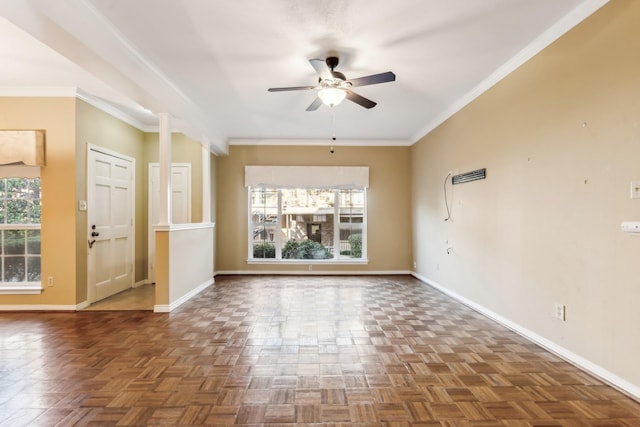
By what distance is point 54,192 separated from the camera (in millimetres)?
3721

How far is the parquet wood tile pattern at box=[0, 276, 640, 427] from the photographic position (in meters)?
1.79

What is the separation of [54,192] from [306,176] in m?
3.68

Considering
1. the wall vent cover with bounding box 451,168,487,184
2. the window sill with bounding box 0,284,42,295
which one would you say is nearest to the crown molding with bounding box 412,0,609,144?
the wall vent cover with bounding box 451,168,487,184

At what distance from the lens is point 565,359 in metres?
2.43

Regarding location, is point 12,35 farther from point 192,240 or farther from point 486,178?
point 486,178

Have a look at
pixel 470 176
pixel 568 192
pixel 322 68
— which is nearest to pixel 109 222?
pixel 322 68

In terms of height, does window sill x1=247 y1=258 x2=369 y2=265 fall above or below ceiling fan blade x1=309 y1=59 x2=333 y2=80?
below

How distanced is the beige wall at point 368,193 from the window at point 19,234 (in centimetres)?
267

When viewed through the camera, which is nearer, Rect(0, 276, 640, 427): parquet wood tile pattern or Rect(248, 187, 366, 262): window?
Rect(0, 276, 640, 427): parquet wood tile pattern

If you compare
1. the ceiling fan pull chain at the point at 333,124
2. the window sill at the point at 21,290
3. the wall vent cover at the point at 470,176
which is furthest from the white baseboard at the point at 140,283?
the wall vent cover at the point at 470,176

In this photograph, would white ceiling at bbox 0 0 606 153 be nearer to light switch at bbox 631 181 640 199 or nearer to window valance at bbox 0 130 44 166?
window valance at bbox 0 130 44 166

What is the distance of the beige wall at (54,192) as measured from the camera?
3703 mm

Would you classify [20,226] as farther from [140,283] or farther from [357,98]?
[357,98]

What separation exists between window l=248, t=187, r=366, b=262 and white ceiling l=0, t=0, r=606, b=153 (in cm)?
214
